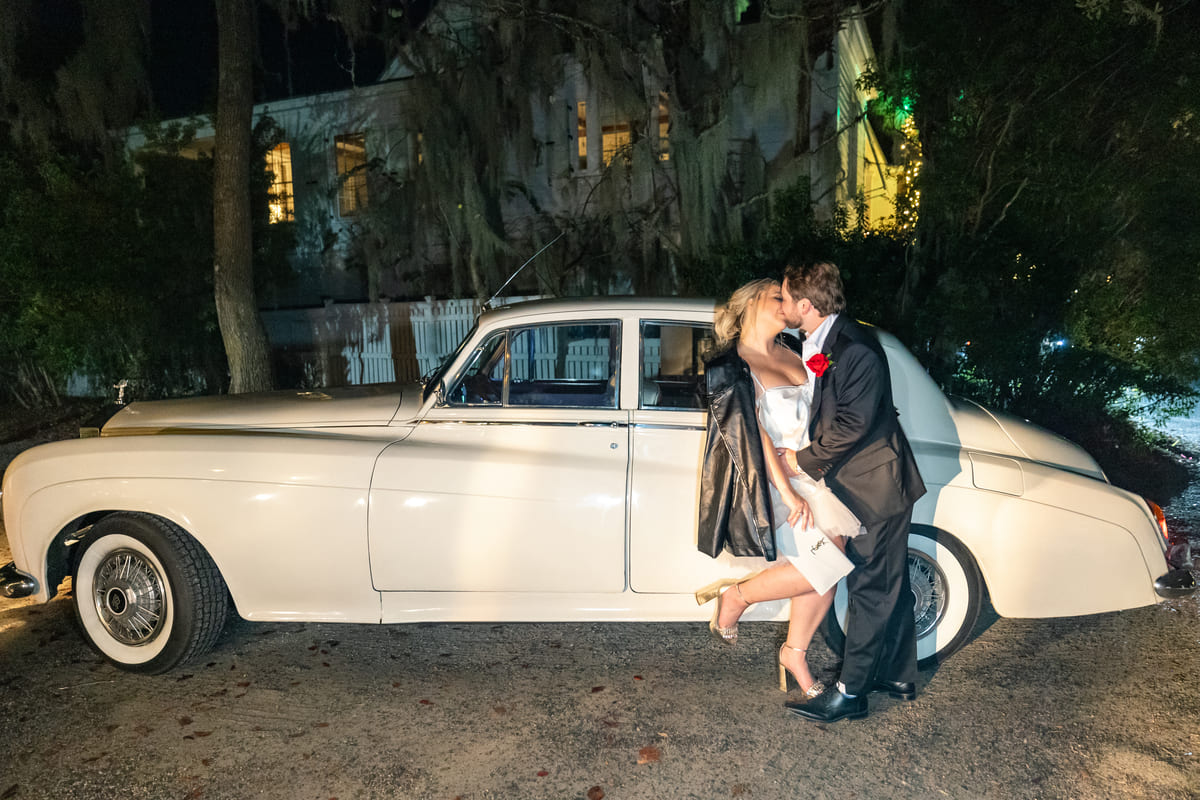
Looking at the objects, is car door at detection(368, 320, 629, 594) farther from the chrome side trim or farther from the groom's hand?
the groom's hand

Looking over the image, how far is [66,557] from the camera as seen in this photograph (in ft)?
13.5

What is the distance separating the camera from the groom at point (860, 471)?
3.17 m

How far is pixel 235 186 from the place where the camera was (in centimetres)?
901

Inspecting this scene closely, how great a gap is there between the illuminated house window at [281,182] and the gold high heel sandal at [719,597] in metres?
12.6

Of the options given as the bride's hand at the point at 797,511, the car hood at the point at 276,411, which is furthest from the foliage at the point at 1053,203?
the car hood at the point at 276,411

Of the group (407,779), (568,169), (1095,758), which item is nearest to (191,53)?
(568,169)

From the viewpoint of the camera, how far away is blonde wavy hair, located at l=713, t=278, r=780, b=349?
11.2 ft

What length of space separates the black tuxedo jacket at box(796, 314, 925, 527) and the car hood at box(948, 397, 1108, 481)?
2.69ft

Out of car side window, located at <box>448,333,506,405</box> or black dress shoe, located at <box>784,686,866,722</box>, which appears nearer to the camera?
black dress shoe, located at <box>784,686,866,722</box>

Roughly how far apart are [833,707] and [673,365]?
68.0 inches

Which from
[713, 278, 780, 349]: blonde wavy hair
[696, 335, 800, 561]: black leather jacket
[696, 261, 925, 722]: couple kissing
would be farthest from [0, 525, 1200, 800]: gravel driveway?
[713, 278, 780, 349]: blonde wavy hair

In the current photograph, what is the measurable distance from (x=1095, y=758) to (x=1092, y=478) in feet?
4.44

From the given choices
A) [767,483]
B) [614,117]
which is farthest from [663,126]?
[767,483]

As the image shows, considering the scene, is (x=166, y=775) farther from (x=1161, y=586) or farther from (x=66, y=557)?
(x=1161, y=586)
